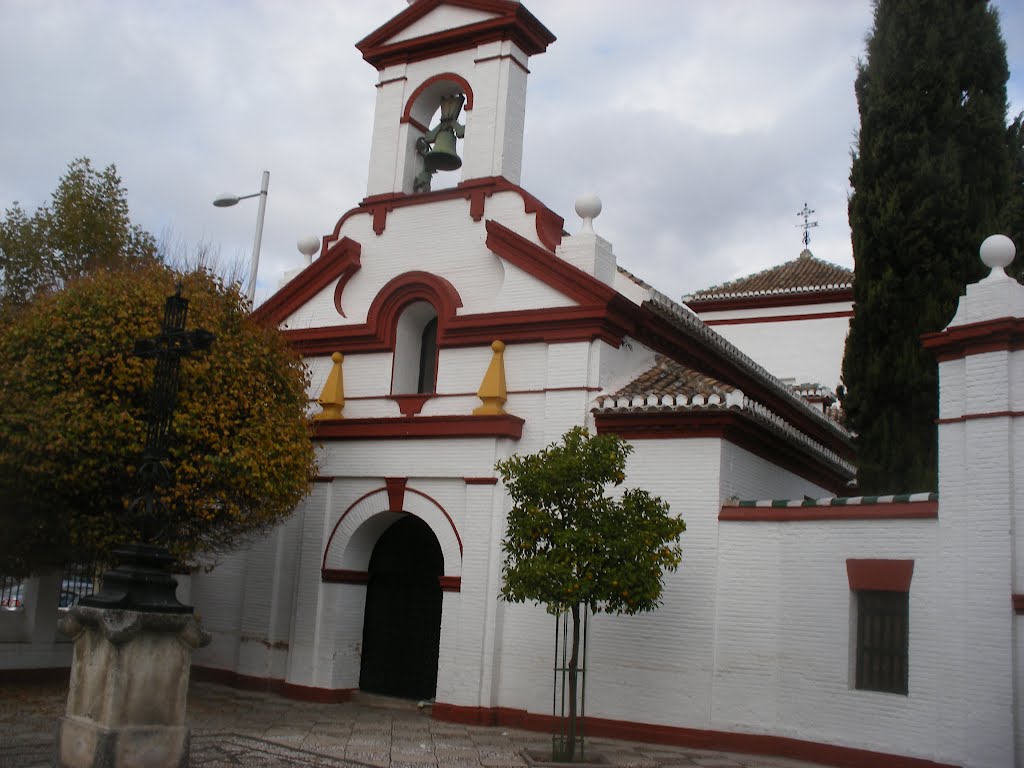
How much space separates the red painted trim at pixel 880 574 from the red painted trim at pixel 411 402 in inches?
233

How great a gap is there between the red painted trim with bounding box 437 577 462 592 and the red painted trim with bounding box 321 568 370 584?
1.59 metres

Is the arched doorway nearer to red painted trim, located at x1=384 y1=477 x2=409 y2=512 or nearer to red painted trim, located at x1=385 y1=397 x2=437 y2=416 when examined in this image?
red painted trim, located at x1=384 y1=477 x2=409 y2=512

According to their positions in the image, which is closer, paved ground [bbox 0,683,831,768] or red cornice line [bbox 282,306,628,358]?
paved ground [bbox 0,683,831,768]

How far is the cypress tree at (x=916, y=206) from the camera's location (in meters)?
13.3

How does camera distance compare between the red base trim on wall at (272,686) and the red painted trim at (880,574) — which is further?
the red base trim on wall at (272,686)

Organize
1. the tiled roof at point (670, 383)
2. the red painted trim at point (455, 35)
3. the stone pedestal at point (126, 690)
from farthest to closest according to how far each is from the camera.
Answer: the red painted trim at point (455, 35)
the tiled roof at point (670, 383)
the stone pedestal at point (126, 690)

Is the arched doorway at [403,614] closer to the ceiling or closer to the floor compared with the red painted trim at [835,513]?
closer to the floor

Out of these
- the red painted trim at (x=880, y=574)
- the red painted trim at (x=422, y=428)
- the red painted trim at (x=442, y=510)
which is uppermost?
the red painted trim at (x=422, y=428)

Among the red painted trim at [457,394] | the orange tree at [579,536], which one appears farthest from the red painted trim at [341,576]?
the orange tree at [579,536]

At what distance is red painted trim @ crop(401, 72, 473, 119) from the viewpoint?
1477 cm

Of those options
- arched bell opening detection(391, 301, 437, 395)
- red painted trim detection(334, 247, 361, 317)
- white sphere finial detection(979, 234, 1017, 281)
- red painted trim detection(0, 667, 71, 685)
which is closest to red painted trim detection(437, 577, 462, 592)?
arched bell opening detection(391, 301, 437, 395)

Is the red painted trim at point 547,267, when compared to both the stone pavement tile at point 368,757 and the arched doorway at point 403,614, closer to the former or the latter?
the arched doorway at point 403,614

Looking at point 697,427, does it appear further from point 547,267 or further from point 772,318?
point 772,318

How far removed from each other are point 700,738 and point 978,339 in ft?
17.1
